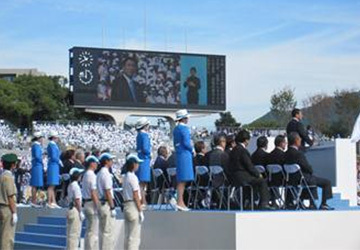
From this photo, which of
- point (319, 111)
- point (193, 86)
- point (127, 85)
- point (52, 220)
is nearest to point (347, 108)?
point (319, 111)

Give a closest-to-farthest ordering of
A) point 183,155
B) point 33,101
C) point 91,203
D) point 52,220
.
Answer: point 91,203
point 183,155
point 52,220
point 33,101

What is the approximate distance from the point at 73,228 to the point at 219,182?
267 cm

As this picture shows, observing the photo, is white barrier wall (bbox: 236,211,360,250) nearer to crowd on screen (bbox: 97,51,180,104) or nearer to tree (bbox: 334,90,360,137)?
crowd on screen (bbox: 97,51,180,104)

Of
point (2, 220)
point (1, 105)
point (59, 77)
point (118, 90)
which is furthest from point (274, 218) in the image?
point (59, 77)

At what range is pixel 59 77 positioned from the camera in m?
69.9

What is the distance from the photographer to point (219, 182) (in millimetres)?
13477

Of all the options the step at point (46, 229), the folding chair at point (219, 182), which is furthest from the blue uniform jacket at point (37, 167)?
the folding chair at point (219, 182)

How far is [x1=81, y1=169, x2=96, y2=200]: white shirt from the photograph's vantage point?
12.9 m

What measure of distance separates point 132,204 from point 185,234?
1.16m

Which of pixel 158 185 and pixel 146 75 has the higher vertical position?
pixel 146 75

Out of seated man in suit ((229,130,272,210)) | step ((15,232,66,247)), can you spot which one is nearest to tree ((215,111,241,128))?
step ((15,232,66,247))

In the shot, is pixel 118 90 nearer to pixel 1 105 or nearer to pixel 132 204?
pixel 1 105

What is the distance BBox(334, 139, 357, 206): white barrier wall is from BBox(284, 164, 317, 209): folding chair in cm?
607

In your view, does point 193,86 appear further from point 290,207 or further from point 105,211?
point 105,211
